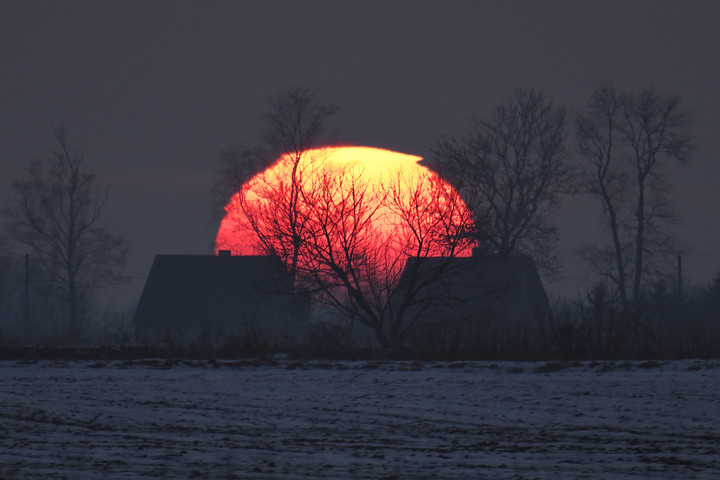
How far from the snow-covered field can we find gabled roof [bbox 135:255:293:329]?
2841 centimetres

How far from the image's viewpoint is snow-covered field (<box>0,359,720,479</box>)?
8266 mm

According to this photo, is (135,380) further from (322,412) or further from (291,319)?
(291,319)

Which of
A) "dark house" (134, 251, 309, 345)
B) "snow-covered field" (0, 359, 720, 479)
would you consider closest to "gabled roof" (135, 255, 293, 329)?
"dark house" (134, 251, 309, 345)

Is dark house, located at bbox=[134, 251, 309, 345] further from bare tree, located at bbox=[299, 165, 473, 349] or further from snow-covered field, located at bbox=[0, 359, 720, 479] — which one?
snow-covered field, located at bbox=[0, 359, 720, 479]

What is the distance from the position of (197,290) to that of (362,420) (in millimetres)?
36683

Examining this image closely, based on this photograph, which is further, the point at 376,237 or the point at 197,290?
the point at 197,290

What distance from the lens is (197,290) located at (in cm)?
4697

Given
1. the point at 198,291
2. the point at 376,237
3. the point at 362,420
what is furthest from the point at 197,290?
the point at 362,420

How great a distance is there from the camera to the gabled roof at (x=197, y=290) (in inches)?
1780

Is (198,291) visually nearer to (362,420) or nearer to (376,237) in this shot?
(376,237)

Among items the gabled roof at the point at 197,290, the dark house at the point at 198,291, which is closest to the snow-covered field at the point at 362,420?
the dark house at the point at 198,291

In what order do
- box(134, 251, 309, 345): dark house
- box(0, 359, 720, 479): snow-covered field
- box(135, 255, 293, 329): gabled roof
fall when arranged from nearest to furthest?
1. box(0, 359, 720, 479): snow-covered field
2. box(134, 251, 309, 345): dark house
3. box(135, 255, 293, 329): gabled roof

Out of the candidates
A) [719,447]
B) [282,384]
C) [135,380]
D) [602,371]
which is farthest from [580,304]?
[719,447]

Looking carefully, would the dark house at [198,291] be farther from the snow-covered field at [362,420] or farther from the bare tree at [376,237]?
the snow-covered field at [362,420]
